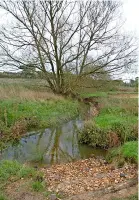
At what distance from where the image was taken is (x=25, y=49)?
18.5 m

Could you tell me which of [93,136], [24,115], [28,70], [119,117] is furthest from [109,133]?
[28,70]

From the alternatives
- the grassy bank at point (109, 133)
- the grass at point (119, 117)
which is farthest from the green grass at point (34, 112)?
the grassy bank at point (109, 133)

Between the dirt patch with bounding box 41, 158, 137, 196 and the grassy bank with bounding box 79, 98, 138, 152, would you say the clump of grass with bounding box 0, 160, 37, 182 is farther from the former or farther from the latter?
the grassy bank with bounding box 79, 98, 138, 152

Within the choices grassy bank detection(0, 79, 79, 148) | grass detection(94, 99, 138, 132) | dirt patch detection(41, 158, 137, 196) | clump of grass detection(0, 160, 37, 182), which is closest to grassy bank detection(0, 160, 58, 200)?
clump of grass detection(0, 160, 37, 182)

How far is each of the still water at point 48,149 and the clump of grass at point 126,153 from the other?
677 millimetres

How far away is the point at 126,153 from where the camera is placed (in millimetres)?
6324

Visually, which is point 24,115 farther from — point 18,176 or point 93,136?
point 18,176

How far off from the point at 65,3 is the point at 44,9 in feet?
5.87

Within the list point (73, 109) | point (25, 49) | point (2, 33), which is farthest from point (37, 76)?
point (73, 109)

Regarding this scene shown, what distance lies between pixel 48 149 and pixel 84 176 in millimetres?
Result: 2747

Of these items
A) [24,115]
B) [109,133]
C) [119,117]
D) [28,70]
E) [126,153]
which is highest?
[28,70]

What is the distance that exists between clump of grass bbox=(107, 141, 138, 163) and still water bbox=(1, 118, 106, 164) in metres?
0.68

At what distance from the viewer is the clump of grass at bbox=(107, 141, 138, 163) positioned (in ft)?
20.0

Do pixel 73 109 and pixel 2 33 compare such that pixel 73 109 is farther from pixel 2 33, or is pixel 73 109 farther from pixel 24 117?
pixel 2 33
